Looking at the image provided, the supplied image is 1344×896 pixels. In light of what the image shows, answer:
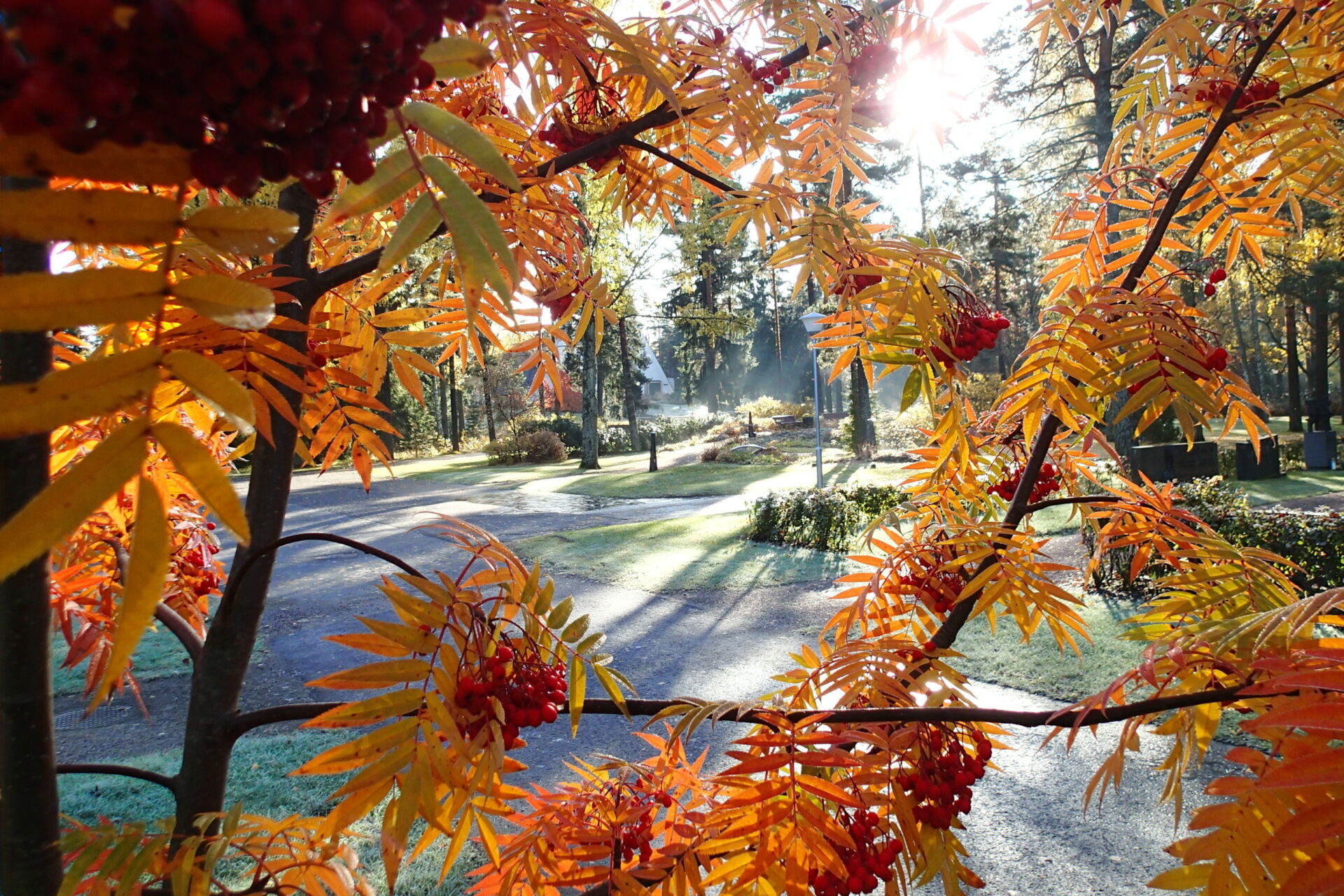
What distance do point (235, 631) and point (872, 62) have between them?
5.87 feet

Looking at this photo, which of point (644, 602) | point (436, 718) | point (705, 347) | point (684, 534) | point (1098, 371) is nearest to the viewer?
point (436, 718)

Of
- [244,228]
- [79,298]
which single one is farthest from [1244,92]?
[79,298]

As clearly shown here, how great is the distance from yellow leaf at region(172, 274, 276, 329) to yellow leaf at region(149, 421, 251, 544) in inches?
3.2

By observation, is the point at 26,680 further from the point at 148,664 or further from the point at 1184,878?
the point at 148,664

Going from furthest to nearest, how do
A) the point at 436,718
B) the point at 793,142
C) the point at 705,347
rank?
the point at 705,347 < the point at 793,142 < the point at 436,718

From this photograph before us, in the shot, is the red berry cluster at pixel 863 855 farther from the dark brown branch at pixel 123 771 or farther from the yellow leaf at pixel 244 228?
the yellow leaf at pixel 244 228

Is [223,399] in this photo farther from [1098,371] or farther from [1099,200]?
[1099,200]

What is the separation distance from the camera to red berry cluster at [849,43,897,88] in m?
1.77

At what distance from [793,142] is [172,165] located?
1611 millimetres

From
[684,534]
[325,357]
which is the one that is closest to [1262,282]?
[684,534]

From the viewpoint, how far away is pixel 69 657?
6.22ft

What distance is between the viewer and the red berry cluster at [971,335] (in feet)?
5.63

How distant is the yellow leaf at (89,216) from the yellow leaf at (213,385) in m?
0.08

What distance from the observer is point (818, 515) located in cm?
1145
